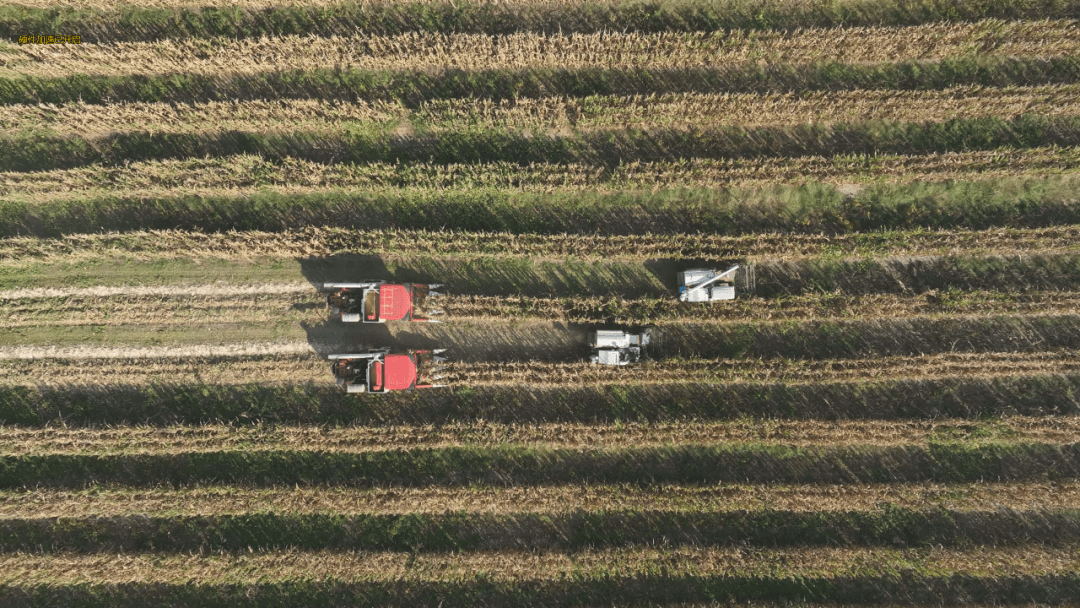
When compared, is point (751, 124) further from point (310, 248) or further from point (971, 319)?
point (310, 248)

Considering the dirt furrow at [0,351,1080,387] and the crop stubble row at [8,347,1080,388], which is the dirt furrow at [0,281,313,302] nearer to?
the crop stubble row at [8,347,1080,388]

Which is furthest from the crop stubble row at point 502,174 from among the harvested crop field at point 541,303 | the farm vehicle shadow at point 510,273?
the farm vehicle shadow at point 510,273

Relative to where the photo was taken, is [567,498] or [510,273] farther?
[510,273]

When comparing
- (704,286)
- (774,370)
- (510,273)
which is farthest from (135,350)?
(774,370)

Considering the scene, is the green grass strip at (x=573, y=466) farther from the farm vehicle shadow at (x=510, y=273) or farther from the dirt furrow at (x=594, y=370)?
A: the farm vehicle shadow at (x=510, y=273)

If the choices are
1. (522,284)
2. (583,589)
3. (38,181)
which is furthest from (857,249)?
(38,181)

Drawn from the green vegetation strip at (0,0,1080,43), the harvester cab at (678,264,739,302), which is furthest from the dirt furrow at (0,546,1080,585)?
the green vegetation strip at (0,0,1080,43)

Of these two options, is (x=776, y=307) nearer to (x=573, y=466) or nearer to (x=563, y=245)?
(x=563, y=245)
